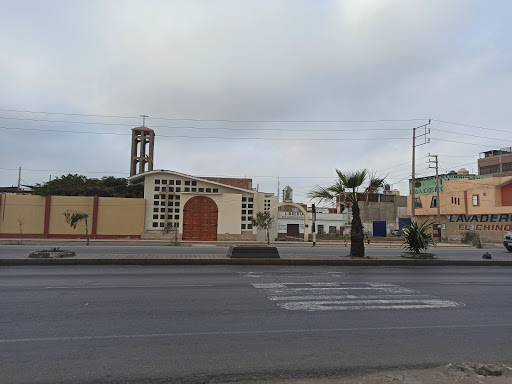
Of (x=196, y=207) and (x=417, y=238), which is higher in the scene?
(x=196, y=207)

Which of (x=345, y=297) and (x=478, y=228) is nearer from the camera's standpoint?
(x=345, y=297)

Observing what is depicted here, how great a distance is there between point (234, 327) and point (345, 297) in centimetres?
322

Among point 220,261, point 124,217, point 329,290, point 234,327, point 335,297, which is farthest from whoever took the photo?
point 124,217

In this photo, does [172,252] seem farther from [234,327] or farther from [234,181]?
[234,181]

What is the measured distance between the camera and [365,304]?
7.42 metres

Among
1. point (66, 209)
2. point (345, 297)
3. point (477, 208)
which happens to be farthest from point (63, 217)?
point (477, 208)

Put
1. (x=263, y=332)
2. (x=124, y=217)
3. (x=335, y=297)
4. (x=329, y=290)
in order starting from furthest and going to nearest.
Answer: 1. (x=124, y=217)
2. (x=329, y=290)
3. (x=335, y=297)
4. (x=263, y=332)

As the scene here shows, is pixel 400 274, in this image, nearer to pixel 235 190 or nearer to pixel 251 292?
pixel 251 292

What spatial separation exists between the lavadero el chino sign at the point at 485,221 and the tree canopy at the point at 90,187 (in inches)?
1372

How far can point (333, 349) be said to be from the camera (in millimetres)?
4824

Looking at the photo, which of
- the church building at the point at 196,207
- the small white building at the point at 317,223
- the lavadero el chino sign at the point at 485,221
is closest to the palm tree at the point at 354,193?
the church building at the point at 196,207

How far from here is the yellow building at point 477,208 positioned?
3856cm

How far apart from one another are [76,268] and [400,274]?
1033 cm

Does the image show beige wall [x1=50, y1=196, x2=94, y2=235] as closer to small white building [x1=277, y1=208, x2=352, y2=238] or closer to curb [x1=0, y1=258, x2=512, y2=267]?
curb [x1=0, y1=258, x2=512, y2=267]
